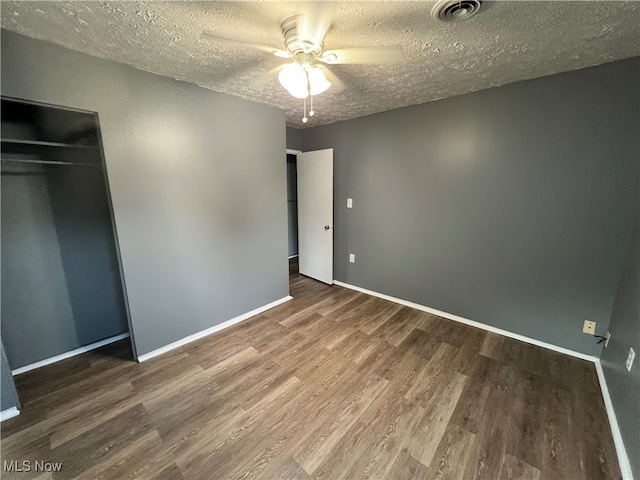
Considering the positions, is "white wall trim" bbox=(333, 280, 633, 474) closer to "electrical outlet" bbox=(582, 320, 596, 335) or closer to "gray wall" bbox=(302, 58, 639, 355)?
"gray wall" bbox=(302, 58, 639, 355)

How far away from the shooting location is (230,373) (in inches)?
78.0

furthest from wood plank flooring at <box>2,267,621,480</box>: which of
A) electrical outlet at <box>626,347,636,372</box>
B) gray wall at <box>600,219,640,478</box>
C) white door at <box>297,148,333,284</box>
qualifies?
white door at <box>297,148,333,284</box>

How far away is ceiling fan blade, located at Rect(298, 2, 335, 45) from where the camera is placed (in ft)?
3.33

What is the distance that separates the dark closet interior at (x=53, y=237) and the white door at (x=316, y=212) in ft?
7.86

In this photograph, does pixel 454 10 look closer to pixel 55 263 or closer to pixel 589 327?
pixel 589 327

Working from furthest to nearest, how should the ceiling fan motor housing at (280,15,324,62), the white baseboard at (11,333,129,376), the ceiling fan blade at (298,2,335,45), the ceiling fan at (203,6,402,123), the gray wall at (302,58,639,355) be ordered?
the white baseboard at (11,333,129,376) < the gray wall at (302,58,639,355) < the ceiling fan motor housing at (280,15,324,62) < the ceiling fan at (203,6,402,123) < the ceiling fan blade at (298,2,335,45)

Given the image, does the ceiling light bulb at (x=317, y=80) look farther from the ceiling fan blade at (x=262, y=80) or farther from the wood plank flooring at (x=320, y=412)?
the wood plank flooring at (x=320, y=412)

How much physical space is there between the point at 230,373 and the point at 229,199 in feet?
5.19

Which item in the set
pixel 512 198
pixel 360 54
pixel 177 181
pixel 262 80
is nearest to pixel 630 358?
pixel 512 198

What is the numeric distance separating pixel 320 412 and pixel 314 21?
7.16ft

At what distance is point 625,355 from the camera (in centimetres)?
155

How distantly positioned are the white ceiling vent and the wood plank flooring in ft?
7.57

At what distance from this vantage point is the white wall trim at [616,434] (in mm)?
1257

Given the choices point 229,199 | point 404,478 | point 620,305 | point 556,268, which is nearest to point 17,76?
point 229,199
